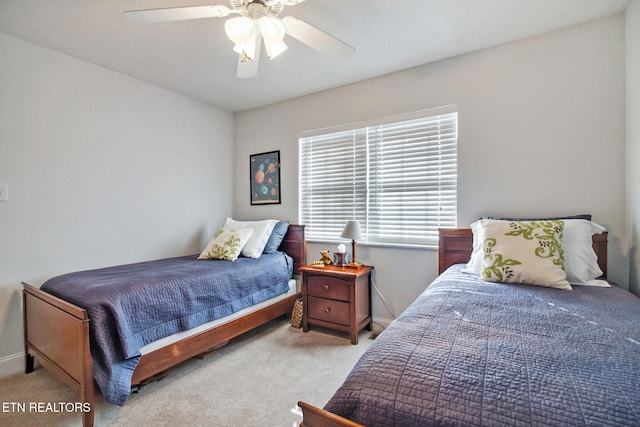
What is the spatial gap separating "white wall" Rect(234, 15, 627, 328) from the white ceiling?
0.13 meters

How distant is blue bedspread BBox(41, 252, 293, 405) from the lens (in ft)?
5.27

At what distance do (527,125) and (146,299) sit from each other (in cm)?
290

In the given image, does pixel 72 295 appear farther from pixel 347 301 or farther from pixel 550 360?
pixel 550 360

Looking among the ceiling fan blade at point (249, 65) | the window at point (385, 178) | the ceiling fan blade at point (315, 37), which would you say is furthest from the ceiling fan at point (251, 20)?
the window at point (385, 178)

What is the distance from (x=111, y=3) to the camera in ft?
6.01

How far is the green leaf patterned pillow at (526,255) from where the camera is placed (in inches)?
65.6

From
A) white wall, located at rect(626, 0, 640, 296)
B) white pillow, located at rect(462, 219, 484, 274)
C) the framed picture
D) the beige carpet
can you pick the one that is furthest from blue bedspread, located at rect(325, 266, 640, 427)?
the framed picture

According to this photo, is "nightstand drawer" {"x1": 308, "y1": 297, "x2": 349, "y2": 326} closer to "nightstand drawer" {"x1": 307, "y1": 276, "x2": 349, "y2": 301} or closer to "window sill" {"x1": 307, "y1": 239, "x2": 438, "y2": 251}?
"nightstand drawer" {"x1": 307, "y1": 276, "x2": 349, "y2": 301}

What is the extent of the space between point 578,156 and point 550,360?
6.09 ft

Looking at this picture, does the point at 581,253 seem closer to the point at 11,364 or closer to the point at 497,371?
the point at 497,371

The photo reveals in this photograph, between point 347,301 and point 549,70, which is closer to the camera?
point 549,70

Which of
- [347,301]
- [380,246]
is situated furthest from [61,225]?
[380,246]

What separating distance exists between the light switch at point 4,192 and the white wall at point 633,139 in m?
4.12
